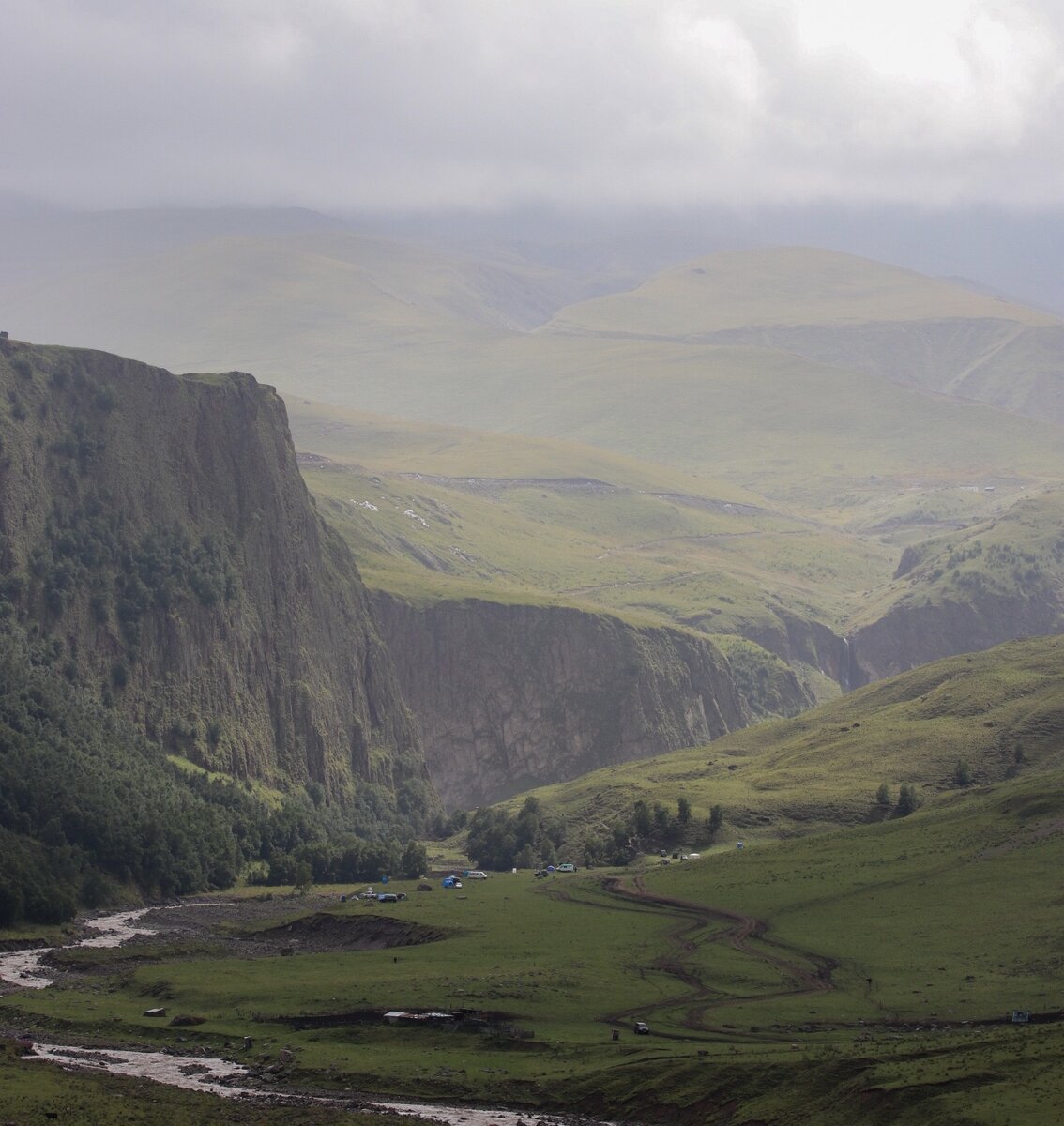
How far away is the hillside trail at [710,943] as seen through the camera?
13925 centimetres

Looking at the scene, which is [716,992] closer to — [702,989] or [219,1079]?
[702,989]

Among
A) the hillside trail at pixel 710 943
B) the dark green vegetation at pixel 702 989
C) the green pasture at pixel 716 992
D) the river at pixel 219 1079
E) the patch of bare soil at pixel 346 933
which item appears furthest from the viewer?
the patch of bare soil at pixel 346 933

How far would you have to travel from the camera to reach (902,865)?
182 metres

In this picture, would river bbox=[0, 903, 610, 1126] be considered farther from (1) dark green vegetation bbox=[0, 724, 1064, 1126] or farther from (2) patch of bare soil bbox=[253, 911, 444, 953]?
(2) patch of bare soil bbox=[253, 911, 444, 953]

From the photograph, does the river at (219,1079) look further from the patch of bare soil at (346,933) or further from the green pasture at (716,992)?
the patch of bare soil at (346,933)

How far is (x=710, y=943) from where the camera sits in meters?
161

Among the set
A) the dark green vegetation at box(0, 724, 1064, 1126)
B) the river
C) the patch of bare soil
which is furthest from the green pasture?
the patch of bare soil

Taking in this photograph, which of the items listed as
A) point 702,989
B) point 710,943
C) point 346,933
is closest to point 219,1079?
point 702,989

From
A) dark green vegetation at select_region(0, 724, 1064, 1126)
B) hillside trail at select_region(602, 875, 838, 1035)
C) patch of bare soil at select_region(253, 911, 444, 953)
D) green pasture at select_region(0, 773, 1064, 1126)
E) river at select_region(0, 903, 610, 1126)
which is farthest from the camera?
patch of bare soil at select_region(253, 911, 444, 953)

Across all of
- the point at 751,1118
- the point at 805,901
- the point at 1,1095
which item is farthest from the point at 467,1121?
the point at 805,901

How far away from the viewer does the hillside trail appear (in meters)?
139

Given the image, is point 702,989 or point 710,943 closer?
point 702,989

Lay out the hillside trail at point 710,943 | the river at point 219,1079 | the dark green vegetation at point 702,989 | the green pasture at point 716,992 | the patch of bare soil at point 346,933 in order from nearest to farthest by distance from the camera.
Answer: the green pasture at point 716,992 → the dark green vegetation at point 702,989 → the river at point 219,1079 → the hillside trail at point 710,943 → the patch of bare soil at point 346,933

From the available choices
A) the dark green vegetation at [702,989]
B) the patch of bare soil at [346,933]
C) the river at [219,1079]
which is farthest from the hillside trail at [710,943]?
the patch of bare soil at [346,933]
